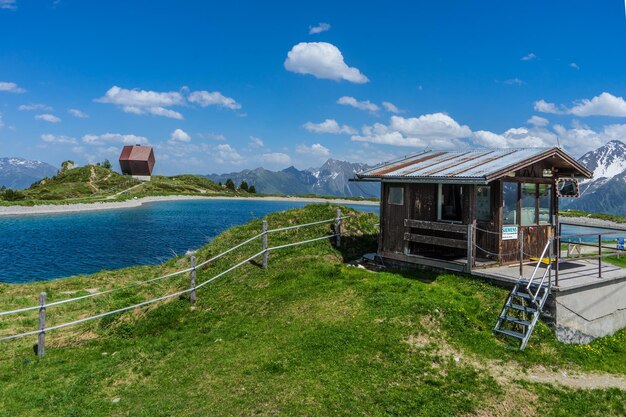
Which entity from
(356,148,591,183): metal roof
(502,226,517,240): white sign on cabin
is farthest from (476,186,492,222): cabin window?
(356,148,591,183): metal roof

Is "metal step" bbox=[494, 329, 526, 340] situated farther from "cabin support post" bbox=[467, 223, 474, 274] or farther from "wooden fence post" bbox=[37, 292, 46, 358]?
"wooden fence post" bbox=[37, 292, 46, 358]

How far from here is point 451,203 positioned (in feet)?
57.6

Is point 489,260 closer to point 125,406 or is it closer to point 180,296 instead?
point 180,296

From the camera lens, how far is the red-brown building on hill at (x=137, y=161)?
12625 centimetres

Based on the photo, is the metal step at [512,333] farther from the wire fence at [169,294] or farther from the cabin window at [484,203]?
Result: the wire fence at [169,294]

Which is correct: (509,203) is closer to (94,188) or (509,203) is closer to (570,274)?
(570,274)

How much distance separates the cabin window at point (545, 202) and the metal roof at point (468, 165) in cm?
111

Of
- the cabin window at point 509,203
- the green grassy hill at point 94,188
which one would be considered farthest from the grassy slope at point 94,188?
the cabin window at point 509,203

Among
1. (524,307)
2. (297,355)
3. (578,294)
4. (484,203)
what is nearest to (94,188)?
(484,203)

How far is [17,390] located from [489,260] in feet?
52.0

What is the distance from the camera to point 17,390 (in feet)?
32.0

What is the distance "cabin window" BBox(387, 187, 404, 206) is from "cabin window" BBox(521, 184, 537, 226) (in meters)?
4.92

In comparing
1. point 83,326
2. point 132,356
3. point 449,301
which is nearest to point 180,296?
point 83,326

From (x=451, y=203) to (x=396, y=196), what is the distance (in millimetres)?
2344
